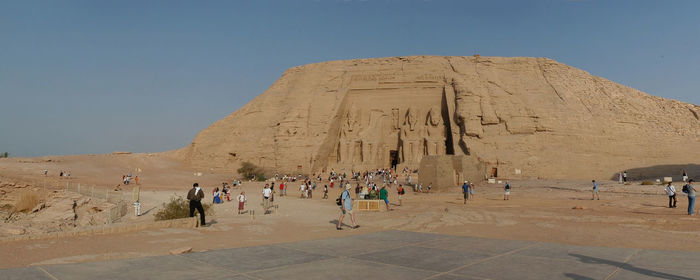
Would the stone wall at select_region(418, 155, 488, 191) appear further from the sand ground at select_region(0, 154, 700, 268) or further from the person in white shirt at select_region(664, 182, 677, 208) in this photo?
the person in white shirt at select_region(664, 182, 677, 208)

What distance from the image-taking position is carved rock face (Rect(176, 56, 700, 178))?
3108 cm

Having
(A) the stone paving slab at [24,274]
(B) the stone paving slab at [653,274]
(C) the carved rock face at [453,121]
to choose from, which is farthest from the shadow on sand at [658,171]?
(A) the stone paving slab at [24,274]

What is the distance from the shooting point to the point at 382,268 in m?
5.29

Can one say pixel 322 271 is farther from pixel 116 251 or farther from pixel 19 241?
pixel 19 241

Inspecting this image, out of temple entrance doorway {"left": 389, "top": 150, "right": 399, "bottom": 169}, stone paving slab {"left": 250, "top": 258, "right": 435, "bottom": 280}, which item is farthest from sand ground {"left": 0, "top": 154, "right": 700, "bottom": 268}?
temple entrance doorway {"left": 389, "top": 150, "right": 399, "bottom": 169}

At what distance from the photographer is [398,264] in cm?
551

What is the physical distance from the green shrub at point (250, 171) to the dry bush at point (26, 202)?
22195mm

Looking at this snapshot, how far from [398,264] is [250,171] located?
32.9 m

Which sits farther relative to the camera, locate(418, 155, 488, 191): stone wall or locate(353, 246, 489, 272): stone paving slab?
locate(418, 155, 488, 191): stone wall

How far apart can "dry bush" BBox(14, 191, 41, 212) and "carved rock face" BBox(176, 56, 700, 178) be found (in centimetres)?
2264

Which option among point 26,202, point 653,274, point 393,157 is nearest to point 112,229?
point 26,202

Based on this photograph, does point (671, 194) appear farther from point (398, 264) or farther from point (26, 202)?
point (26, 202)

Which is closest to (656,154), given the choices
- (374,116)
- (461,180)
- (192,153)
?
(461,180)

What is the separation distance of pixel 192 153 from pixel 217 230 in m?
34.5
